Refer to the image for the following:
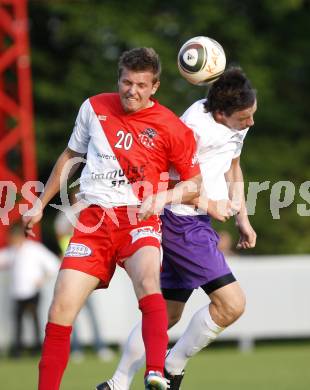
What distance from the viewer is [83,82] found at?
66.0ft

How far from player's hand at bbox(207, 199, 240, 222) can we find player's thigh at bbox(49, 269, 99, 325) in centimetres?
94

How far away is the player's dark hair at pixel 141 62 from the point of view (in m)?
6.45

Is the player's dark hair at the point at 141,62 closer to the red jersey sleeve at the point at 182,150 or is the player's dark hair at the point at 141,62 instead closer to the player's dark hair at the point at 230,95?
the red jersey sleeve at the point at 182,150

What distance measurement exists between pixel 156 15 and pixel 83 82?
2.22 meters

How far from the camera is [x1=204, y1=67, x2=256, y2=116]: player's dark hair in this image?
6.97 meters

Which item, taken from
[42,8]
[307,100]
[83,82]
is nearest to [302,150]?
[307,100]

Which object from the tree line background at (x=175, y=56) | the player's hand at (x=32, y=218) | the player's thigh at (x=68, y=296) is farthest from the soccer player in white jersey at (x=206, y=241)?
the tree line background at (x=175, y=56)

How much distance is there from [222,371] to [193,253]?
4.38 metres

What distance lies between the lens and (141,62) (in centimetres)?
646

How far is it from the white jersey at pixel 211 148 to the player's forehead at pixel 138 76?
62 cm

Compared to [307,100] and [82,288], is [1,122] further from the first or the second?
[82,288]

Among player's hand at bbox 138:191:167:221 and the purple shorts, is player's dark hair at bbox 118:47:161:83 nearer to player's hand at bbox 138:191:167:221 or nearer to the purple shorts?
player's hand at bbox 138:191:167:221

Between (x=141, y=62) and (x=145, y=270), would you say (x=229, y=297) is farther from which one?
(x=141, y=62)

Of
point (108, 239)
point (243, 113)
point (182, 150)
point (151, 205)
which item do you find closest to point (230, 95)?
point (243, 113)
